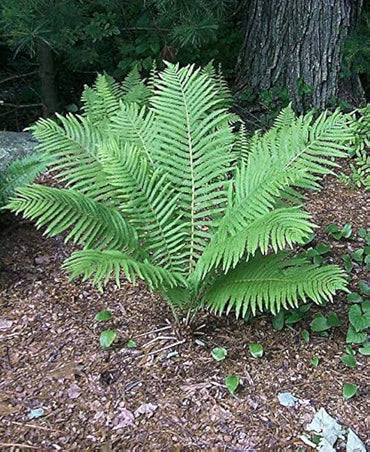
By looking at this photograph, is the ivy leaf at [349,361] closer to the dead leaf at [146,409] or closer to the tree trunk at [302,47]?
the dead leaf at [146,409]

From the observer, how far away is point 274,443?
2.01 metres

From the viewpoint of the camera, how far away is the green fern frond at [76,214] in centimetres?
215

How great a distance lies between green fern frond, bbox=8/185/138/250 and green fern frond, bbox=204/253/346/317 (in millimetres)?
400

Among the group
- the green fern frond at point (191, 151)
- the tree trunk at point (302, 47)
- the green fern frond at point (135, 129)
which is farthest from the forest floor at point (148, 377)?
the tree trunk at point (302, 47)

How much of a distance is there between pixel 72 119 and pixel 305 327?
4.60 ft

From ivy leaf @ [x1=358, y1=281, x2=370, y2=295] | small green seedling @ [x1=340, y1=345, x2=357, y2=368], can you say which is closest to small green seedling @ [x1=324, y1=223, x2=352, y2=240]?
ivy leaf @ [x1=358, y1=281, x2=370, y2=295]

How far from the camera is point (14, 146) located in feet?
12.4

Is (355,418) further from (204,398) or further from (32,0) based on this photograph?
(32,0)

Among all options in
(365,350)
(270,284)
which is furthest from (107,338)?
(365,350)

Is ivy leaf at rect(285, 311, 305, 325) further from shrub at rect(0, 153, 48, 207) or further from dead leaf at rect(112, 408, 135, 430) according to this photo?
shrub at rect(0, 153, 48, 207)

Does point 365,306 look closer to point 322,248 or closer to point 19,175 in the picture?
point 322,248

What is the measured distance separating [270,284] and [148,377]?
23.1 inches

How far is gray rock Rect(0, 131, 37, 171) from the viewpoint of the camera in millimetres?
3635

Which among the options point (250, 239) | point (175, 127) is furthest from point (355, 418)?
point (175, 127)
